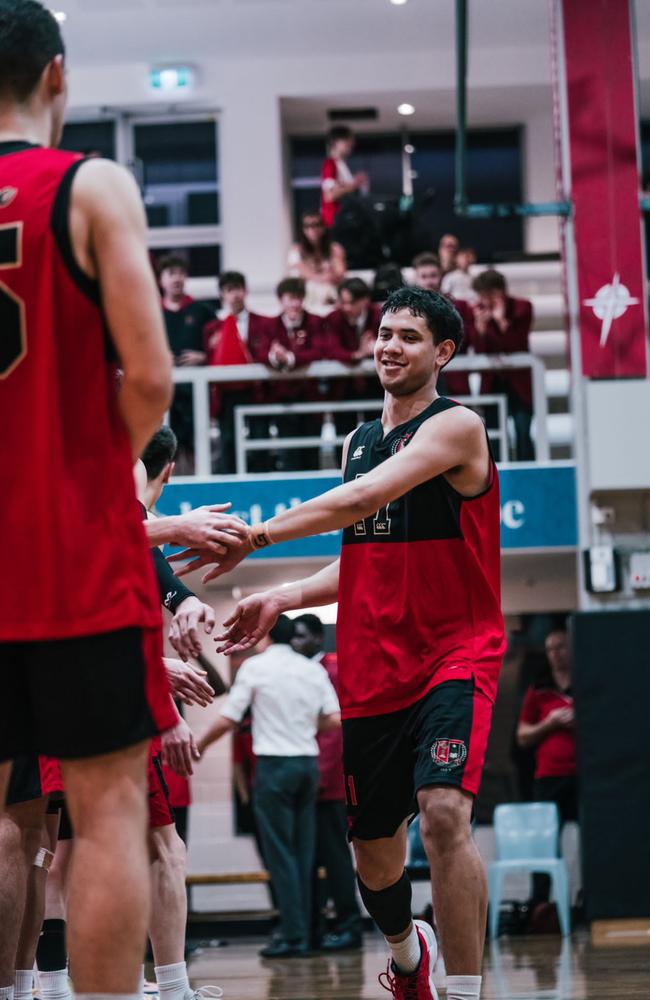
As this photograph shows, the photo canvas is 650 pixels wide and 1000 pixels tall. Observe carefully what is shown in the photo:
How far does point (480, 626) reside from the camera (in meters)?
4.12

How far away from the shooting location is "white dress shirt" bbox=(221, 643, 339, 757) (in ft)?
29.9

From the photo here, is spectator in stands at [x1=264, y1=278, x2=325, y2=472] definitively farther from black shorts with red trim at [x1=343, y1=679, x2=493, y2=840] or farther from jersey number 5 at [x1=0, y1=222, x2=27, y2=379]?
jersey number 5 at [x1=0, y1=222, x2=27, y2=379]

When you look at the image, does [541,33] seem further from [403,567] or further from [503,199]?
[403,567]

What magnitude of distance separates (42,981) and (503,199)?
13024 millimetres

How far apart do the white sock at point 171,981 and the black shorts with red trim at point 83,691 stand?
2242mm

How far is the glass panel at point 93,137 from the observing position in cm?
1586

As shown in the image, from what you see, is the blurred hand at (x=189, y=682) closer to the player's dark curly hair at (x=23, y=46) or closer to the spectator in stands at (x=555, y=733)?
the player's dark curly hair at (x=23, y=46)

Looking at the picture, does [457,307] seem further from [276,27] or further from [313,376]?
[276,27]

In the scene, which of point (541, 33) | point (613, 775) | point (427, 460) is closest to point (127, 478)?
point (427, 460)

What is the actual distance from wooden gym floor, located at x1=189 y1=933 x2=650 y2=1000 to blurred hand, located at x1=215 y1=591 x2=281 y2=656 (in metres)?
2.36

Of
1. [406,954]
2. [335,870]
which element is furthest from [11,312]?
[335,870]

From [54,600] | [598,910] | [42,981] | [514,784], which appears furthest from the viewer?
[514,784]

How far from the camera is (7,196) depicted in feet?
7.85

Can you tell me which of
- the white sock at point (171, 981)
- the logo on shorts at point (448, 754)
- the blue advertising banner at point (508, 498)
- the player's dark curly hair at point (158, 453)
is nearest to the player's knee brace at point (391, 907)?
the logo on shorts at point (448, 754)
